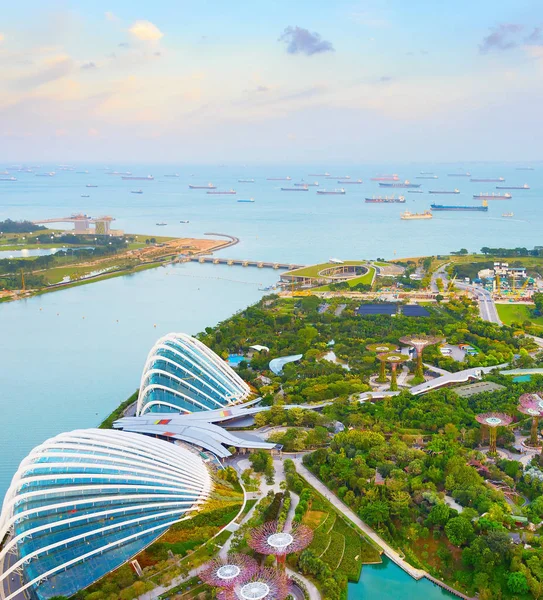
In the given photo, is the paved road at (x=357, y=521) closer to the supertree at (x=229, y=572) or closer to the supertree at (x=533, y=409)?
the supertree at (x=229, y=572)

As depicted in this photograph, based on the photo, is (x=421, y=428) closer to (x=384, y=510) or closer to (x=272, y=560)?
(x=384, y=510)

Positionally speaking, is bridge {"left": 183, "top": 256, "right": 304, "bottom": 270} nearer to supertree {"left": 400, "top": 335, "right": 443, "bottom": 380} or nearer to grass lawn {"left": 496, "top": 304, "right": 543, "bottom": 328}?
grass lawn {"left": 496, "top": 304, "right": 543, "bottom": 328}

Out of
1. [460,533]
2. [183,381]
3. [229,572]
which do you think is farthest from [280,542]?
[183,381]

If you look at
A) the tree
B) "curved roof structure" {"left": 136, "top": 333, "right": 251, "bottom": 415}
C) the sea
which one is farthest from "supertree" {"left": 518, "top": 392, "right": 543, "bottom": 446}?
"curved roof structure" {"left": 136, "top": 333, "right": 251, "bottom": 415}

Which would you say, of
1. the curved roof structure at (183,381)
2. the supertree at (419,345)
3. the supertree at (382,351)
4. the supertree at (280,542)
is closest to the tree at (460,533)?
the supertree at (280,542)

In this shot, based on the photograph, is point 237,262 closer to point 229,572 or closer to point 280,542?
point 280,542

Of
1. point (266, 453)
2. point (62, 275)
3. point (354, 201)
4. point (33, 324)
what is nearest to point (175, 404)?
point (266, 453)
